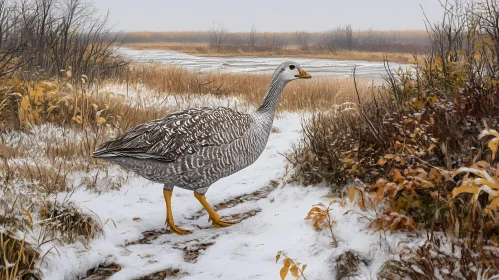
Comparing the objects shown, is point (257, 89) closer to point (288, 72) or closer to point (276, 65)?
point (288, 72)

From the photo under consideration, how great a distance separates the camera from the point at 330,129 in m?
5.57

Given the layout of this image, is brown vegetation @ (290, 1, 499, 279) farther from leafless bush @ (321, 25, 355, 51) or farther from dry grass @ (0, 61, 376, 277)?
leafless bush @ (321, 25, 355, 51)

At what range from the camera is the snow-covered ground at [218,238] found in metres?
3.79

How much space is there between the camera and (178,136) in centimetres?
468

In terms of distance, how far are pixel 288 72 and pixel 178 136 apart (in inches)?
59.0

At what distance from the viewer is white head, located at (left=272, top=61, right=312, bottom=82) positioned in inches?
218

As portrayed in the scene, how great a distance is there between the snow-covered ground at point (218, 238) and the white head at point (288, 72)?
113 centimetres

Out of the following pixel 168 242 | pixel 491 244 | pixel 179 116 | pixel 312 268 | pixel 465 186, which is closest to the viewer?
pixel 465 186

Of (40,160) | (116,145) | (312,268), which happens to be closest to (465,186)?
(312,268)

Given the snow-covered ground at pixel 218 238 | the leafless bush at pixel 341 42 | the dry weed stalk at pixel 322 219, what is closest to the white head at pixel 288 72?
the snow-covered ground at pixel 218 238

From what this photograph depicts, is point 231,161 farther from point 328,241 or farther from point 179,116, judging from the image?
point 328,241

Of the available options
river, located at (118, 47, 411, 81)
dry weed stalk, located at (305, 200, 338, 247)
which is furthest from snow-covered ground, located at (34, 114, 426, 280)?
river, located at (118, 47, 411, 81)

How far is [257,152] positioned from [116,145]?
1312 millimetres

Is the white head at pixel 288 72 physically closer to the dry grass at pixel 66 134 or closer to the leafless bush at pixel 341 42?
the dry grass at pixel 66 134
